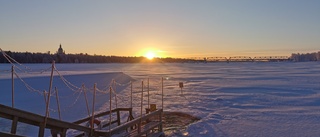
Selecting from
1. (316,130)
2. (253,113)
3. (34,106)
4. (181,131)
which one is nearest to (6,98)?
(34,106)

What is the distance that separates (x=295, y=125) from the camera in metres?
10.4

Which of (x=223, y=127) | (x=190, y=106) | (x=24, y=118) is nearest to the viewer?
(x=24, y=118)

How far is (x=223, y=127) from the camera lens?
10.4 meters

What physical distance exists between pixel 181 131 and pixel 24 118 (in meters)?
5.71

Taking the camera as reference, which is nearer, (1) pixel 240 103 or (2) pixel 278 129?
(2) pixel 278 129

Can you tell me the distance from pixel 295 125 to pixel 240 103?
5349 millimetres

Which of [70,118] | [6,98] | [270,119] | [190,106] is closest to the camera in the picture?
[270,119]

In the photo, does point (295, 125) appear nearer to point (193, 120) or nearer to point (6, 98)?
point (193, 120)

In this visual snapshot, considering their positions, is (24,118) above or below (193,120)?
above

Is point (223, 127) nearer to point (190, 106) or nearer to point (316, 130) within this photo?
point (316, 130)

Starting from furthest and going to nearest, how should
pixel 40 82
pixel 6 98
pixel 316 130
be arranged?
pixel 40 82
pixel 6 98
pixel 316 130

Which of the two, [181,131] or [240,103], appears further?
[240,103]

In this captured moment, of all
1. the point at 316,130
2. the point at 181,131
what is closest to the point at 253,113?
the point at 316,130

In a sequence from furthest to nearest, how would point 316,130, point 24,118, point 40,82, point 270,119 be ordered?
point 40,82, point 270,119, point 316,130, point 24,118
